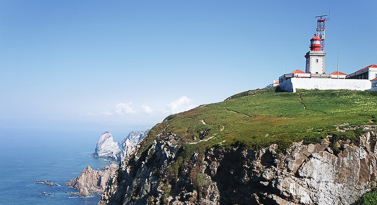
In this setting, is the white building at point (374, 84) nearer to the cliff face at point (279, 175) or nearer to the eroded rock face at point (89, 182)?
the cliff face at point (279, 175)

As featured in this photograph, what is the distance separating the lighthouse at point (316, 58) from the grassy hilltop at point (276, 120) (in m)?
13.4

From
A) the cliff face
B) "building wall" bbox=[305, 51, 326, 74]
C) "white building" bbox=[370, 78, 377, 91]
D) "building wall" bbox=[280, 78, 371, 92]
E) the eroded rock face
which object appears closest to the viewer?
the cliff face

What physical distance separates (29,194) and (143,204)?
5763 inches

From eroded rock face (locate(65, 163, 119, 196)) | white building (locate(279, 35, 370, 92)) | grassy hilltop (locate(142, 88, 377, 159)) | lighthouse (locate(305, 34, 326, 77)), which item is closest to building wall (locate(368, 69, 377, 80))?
white building (locate(279, 35, 370, 92))

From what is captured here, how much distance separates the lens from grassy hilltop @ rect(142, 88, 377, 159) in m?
37.9

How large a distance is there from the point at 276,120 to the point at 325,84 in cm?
3495

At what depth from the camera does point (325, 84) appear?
247 feet

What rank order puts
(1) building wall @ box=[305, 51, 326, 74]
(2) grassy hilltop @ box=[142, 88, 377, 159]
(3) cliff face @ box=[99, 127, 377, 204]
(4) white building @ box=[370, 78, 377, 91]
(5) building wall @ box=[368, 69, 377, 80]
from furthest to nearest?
(1) building wall @ box=[305, 51, 326, 74] < (5) building wall @ box=[368, 69, 377, 80] < (4) white building @ box=[370, 78, 377, 91] < (2) grassy hilltop @ box=[142, 88, 377, 159] < (3) cliff face @ box=[99, 127, 377, 204]

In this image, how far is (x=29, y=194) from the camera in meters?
160

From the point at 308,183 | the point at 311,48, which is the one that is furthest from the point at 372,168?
the point at 311,48

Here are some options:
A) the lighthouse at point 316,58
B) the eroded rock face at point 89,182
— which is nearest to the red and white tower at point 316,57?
the lighthouse at point 316,58

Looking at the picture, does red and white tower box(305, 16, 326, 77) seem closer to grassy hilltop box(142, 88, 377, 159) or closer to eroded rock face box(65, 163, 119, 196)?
grassy hilltop box(142, 88, 377, 159)

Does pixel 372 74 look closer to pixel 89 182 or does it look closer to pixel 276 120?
pixel 276 120

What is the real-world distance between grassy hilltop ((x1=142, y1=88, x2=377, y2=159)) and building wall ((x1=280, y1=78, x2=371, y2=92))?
281 centimetres
